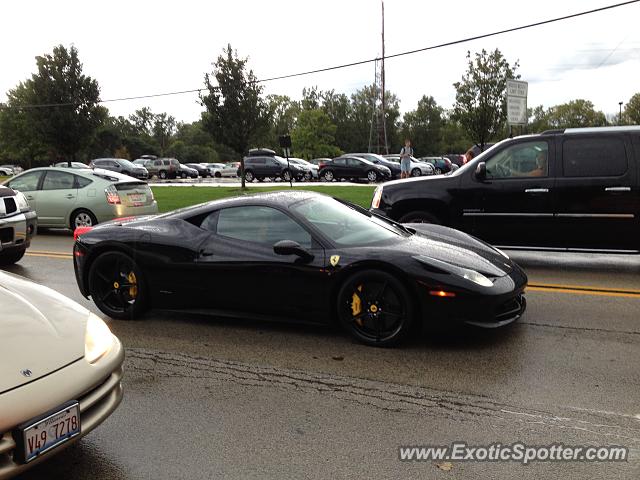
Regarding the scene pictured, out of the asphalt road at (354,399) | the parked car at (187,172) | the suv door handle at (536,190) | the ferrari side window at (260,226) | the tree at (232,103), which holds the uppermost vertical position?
the tree at (232,103)

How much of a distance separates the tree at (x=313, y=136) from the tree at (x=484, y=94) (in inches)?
1984

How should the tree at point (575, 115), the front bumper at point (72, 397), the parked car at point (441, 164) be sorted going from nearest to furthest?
1. the front bumper at point (72, 397)
2. the parked car at point (441, 164)
3. the tree at point (575, 115)

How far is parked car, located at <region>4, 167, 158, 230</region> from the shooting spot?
459 inches

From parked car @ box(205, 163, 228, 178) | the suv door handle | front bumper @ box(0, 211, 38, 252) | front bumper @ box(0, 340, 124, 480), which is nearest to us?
front bumper @ box(0, 340, 124, 480)

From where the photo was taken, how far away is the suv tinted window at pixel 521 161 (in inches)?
293

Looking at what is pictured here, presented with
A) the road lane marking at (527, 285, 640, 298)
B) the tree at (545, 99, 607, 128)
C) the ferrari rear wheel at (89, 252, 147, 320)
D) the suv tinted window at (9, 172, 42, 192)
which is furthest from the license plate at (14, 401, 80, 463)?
the tree at (545, 99, 607, 128)

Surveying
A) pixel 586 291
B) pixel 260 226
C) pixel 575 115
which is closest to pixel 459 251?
pixel 260 226

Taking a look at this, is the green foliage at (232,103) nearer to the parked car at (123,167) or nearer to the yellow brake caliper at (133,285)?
the parked car at (123,167)

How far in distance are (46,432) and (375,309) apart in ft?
8.80

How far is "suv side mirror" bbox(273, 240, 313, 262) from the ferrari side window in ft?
0.35

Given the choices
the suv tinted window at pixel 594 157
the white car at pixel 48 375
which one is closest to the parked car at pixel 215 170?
the suv tinted window at pixel 594 157

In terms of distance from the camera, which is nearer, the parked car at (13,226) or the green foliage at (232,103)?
the parked car at (13,226)

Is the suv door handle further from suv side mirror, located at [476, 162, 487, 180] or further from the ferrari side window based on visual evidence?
the ferrari side window

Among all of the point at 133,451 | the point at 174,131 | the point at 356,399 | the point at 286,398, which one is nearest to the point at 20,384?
the point at 133,451
